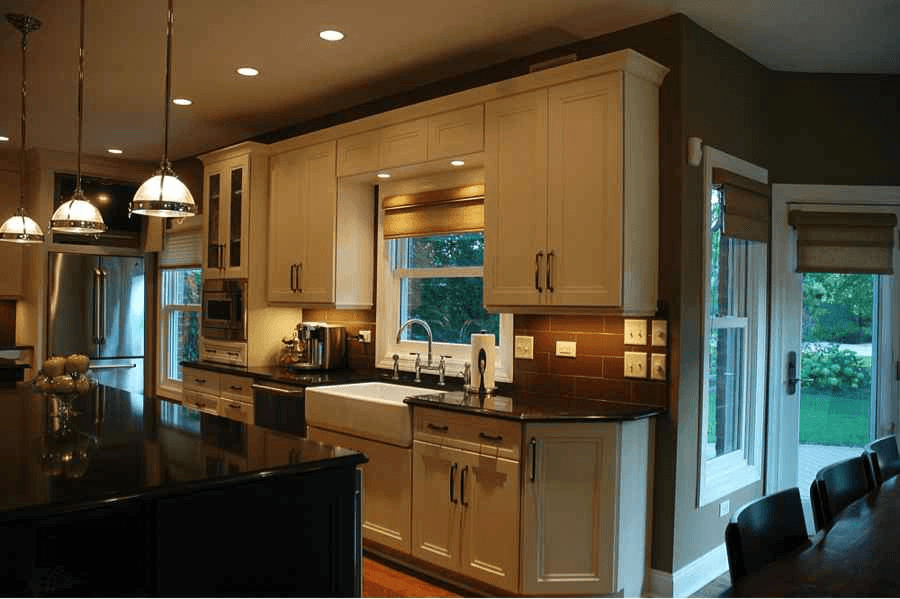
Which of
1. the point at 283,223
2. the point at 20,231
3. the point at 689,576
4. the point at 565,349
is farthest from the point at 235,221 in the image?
the point at 689,576

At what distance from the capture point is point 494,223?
12.1 feet

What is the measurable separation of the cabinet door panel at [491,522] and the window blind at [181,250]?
4.07 m

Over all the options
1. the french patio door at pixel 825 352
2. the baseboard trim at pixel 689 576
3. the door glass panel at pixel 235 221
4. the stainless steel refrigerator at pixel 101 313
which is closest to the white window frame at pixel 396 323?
the door glass panel at pixel 235 221

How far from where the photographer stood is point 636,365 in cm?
345

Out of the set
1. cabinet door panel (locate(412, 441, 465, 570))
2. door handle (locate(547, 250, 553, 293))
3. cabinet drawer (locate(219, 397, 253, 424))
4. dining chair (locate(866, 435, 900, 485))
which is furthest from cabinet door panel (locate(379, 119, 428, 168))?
dining chair (locate(866, 435, 900, 485))

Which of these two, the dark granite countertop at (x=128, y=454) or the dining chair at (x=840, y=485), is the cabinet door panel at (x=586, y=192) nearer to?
the dining chair at (x=840, y=485)

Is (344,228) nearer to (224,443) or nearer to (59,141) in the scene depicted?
(224,443)

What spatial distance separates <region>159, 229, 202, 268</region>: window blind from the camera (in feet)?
21.4

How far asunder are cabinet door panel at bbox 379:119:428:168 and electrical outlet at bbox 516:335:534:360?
1.12 meters

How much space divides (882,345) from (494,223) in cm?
237

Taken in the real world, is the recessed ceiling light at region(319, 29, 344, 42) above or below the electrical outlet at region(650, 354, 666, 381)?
above

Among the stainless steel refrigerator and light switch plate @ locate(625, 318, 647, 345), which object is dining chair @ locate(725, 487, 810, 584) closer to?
light switch plate @ locate(625, 318, 647, 345)

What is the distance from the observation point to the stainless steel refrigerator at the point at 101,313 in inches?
256

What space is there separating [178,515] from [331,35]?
2.64 m
